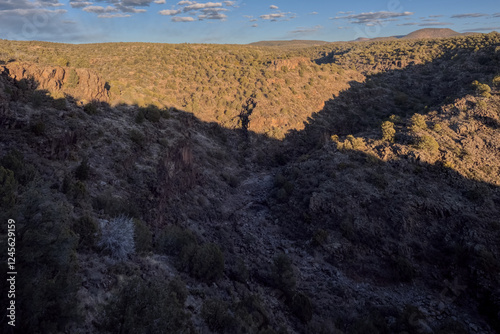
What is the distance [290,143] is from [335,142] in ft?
22.4

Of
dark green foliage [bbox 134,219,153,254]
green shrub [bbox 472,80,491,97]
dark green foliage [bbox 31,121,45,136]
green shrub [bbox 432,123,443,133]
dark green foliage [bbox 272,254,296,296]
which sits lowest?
dark green foliage [bbox 272,254,296,296]

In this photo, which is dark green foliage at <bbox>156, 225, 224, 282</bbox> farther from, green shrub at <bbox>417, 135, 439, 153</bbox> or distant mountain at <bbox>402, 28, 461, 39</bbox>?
distant mountain at <bbox>402, 28, 461, 39</bbox>

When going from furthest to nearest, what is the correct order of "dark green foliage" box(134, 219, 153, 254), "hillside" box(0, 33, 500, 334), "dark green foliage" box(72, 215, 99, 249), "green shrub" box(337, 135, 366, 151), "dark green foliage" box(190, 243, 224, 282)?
1. "green shrub" box(337, 135, 366, 151)
2. "dark green foliage" box(190, 243, 224, 282)
3. "dark green foliage" box(134, 219, 153, 254)
4. "dark green foliage" box(72, 215, 99, 249)
5. "hillside" box(0, 33, 500, 334)

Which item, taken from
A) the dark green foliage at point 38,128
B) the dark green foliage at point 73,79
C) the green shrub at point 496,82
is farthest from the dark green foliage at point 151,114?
the green shrub at point 496,82

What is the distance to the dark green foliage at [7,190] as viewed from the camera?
740 centimetres

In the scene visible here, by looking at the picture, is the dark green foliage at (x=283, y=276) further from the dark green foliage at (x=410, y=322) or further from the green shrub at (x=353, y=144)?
the green shrub at (x=353, y=144)

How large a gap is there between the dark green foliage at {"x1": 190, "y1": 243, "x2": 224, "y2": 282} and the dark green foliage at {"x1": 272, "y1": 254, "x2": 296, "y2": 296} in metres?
2.57

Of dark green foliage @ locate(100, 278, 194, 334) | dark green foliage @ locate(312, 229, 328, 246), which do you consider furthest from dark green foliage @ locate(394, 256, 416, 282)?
dark green foliage @ locate(100, 278, 194, 334)

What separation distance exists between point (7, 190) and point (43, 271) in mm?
3865

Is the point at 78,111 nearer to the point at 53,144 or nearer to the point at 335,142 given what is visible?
the point at 53,144

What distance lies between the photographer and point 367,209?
54.5 feet

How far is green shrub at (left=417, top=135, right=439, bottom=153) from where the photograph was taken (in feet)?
65.2

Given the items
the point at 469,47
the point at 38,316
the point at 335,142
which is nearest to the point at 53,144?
the point at 38,316

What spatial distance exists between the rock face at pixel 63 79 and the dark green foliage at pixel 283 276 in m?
17.8
